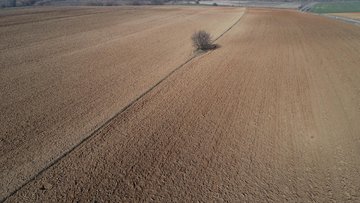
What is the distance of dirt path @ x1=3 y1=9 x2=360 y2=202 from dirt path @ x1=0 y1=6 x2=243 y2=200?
72 cm

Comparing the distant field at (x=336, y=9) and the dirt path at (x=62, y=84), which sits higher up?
the distant field at (x=336, y=9)

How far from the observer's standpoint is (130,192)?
19.7ft

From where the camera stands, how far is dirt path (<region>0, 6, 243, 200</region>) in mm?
7672

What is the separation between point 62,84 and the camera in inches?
503

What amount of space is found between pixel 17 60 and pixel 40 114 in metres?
9.53

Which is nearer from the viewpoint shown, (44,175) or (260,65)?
(44,175)

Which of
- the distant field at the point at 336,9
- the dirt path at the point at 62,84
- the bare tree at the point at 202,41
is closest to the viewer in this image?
the dirt path at the point at 62,84

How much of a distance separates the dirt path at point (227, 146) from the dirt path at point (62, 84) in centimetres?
72

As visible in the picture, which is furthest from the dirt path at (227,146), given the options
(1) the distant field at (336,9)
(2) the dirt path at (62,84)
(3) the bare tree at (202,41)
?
(1) the distant field at (336,9)

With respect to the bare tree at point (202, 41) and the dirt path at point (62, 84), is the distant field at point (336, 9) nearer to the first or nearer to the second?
the dirt path at point (62, 84)

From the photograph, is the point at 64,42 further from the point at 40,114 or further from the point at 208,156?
the point at 208,156

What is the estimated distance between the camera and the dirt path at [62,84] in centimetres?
767

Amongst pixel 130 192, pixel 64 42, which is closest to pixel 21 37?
pixel 64 42

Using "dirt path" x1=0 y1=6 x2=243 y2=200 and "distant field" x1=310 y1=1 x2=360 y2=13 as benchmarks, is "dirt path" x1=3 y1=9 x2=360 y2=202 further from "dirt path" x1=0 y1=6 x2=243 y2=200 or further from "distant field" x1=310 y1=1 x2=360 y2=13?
"distant field" x1=310 y1=1 x2=360 y2=13
